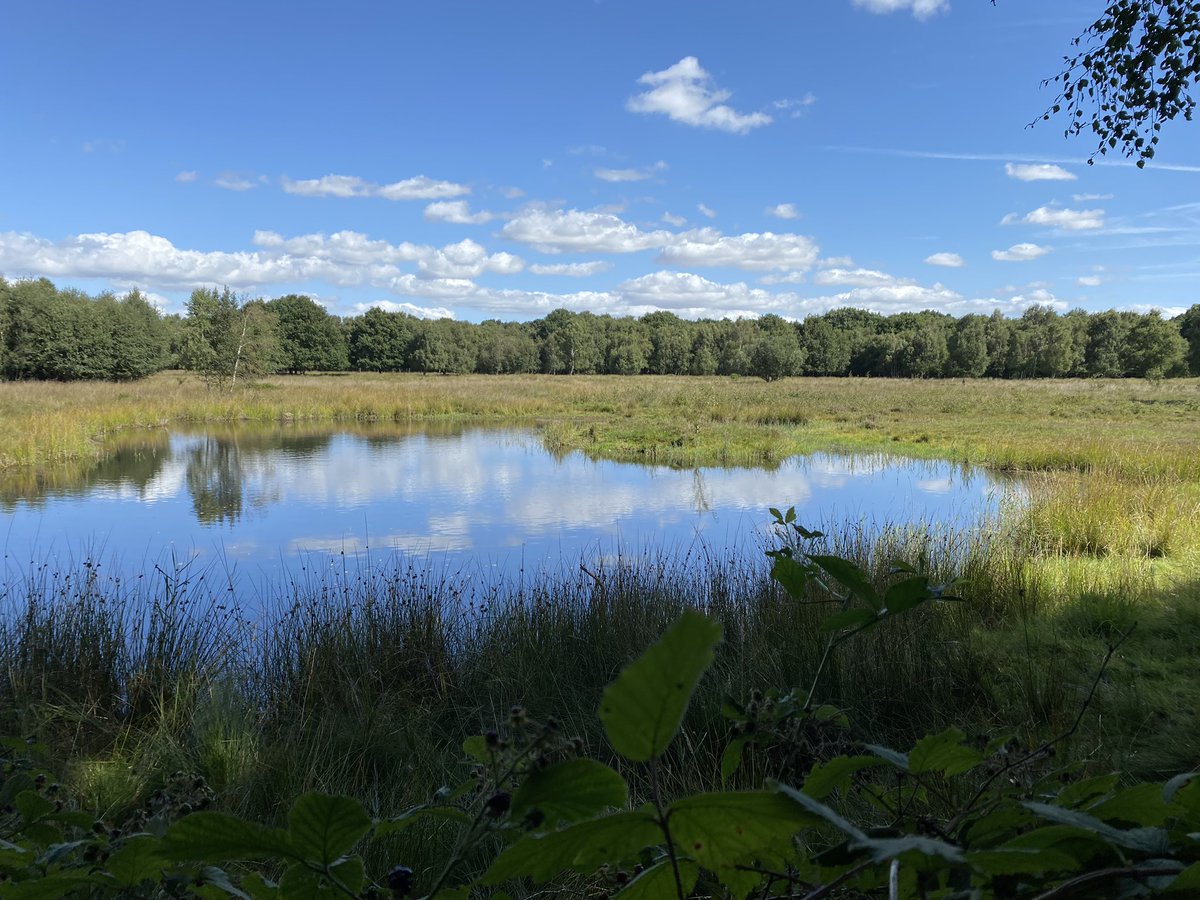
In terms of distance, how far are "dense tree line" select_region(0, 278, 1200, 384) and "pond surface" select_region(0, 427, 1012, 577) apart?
54.4 feet

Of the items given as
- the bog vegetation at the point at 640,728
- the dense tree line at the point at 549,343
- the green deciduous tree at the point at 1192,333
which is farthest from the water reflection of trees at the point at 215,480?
the green deciduous tree at the point at 1192,333

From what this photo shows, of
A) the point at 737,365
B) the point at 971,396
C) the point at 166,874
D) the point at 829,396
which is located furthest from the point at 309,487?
the point at 737,365

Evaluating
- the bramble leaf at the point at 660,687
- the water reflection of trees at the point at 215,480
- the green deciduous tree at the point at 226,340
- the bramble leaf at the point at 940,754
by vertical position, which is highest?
the green deciduous tree at the point at 226,340

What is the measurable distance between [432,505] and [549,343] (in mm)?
58371

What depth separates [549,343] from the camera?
6844 centimetres

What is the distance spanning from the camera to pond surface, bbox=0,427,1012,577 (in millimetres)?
8203

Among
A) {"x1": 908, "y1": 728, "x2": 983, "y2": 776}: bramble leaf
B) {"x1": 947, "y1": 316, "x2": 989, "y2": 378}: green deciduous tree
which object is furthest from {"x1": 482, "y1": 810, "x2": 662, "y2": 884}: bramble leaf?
{"x1": 947, "y1": 316, "x2": 989, "y2": 378}: green deciduous tree

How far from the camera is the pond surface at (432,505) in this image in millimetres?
8203

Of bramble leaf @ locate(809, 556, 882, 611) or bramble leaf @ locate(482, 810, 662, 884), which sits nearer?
bramble leaf @ locate(482, 810, 662, 884)

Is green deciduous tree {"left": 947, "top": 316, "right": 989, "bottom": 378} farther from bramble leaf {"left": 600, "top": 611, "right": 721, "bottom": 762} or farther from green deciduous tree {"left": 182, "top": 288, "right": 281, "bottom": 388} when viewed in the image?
bramble leaf {"left": 600, "top": 611, "right": 721, "bottom": 762}

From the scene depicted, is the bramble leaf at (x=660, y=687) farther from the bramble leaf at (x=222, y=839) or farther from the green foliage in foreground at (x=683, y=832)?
the bramble leaf at (x=222, y=839)

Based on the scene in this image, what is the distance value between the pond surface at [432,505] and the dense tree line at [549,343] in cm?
1658

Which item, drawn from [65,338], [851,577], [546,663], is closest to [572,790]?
[851,577]

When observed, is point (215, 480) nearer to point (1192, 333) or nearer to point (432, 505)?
point (432, 505)
